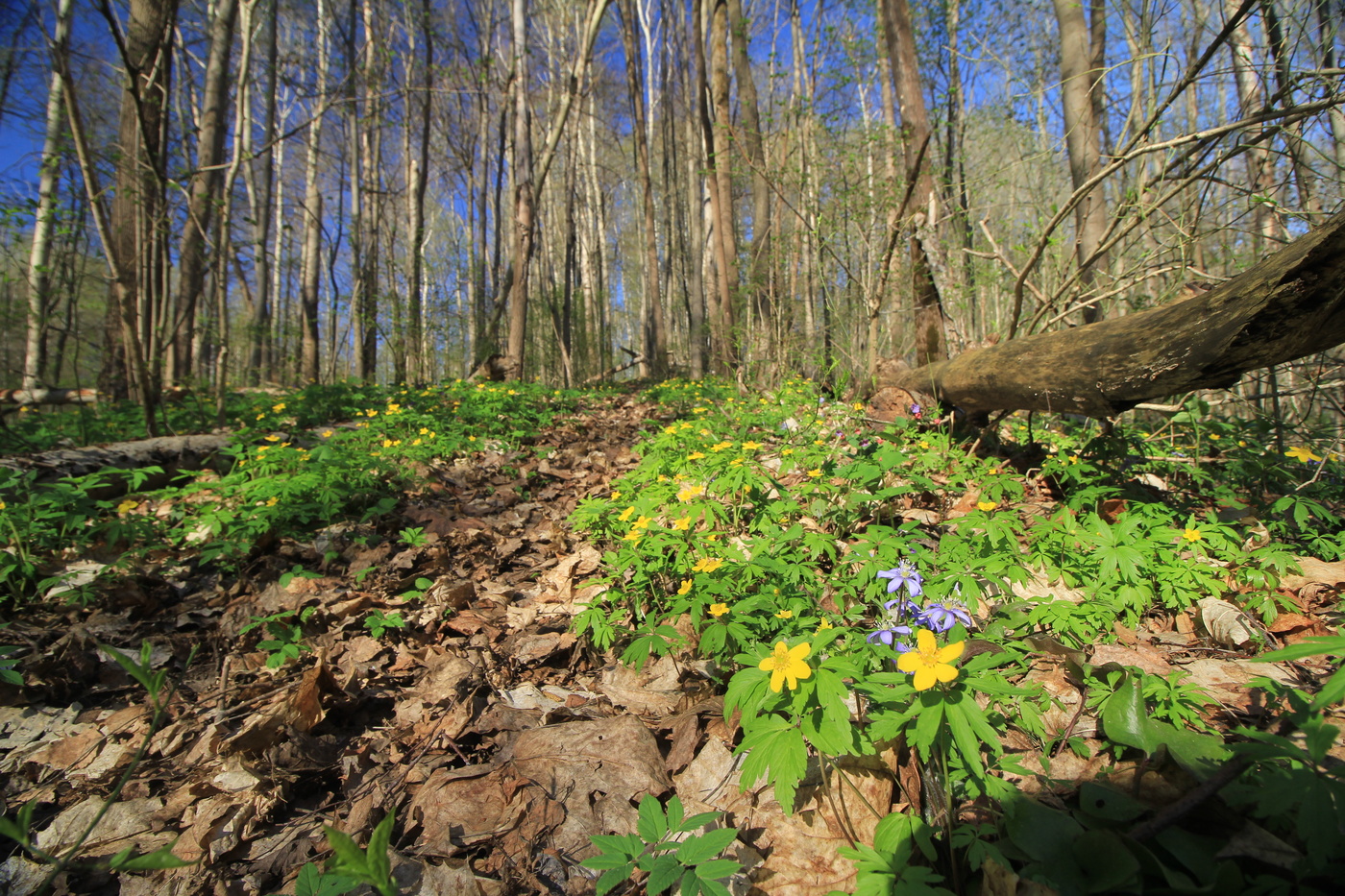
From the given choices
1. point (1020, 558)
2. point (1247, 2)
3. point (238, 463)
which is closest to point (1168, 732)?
point (1020, 558)

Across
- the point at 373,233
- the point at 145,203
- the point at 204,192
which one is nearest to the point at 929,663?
the point at 145,203

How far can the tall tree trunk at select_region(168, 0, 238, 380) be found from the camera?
5.64 m

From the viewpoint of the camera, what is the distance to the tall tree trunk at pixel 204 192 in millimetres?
5641

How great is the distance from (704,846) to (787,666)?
372mm

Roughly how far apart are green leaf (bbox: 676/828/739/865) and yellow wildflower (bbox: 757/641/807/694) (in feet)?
0.93

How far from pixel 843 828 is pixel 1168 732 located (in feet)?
2.38

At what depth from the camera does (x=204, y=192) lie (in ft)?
21.2

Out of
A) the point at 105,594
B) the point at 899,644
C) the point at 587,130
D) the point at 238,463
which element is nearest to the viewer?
the point at 899,644

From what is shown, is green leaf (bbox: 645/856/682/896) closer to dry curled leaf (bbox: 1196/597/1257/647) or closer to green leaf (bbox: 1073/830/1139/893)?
green leaf (bbox: 1073/830/1139/893)

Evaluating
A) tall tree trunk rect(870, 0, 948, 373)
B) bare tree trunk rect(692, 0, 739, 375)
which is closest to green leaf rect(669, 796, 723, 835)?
tall tree trunk rect(870, 0, 948, 373)

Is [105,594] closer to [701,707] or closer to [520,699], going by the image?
[520,699]

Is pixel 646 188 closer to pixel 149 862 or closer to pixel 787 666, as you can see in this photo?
pixel 787 666

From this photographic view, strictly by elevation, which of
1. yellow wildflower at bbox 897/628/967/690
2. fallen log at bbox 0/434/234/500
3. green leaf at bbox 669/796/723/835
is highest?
fallen log at bbox 0/434/234/500

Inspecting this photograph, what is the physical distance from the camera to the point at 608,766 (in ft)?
5.06
